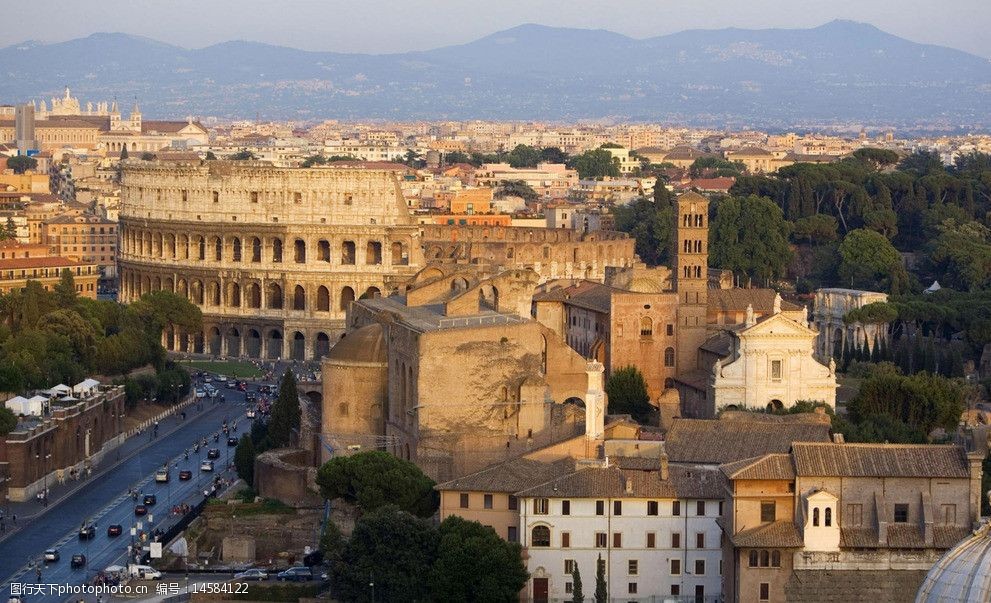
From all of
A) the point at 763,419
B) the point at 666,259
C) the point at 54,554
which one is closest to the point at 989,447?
the point at 763,419

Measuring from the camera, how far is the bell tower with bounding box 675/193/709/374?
67.1 metres

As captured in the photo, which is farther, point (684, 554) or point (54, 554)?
point (54, 554)

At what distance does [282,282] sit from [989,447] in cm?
5800

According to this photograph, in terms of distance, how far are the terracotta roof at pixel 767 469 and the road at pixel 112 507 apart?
1465cm

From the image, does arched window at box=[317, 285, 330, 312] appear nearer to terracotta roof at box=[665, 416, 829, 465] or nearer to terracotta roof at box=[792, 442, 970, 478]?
terracotta roof at box=[665, 416, 829, 465]

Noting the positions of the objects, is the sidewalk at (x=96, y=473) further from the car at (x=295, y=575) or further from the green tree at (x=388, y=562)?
the green tree at (x=388, y=562)

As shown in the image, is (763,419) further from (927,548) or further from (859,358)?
(859,358)

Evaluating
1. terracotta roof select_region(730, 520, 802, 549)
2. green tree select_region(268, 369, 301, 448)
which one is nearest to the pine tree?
terracotta roof select_region(730, 520, 802, 549)

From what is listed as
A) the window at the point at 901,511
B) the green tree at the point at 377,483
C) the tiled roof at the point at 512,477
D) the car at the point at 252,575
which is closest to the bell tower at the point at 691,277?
the green tree at the point at 377,483

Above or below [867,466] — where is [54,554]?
below

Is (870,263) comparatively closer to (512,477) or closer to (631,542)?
(512,477)

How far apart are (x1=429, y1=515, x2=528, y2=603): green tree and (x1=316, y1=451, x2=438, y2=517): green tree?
11.2 feet

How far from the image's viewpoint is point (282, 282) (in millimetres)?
104500

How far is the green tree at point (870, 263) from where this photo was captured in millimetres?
101750
